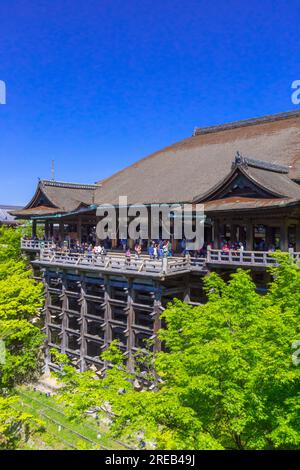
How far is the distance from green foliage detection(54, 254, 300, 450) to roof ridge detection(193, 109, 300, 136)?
2211 cm

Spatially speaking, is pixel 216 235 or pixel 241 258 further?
pixel 216 235

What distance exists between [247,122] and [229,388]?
29.3 metres

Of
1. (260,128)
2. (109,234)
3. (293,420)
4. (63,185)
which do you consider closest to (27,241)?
(63,185)

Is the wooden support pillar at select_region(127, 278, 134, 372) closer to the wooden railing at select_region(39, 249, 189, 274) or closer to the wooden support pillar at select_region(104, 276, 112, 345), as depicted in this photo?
the wooden railing at select_region(39, 249, 189, 274)

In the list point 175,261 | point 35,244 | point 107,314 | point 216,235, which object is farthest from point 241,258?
point 35,244

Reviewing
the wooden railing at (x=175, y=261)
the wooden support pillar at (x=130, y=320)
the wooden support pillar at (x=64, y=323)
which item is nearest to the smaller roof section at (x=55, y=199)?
the wooden railing at (x=175, y=261)

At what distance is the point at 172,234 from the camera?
87.6ft

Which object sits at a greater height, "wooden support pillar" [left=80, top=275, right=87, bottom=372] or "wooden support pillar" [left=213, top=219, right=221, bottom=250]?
"wooden support pillar" [left=213, top=219, right=221, bottom=250]

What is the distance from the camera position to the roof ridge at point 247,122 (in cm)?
3247

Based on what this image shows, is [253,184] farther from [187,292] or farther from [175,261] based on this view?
[187,292]

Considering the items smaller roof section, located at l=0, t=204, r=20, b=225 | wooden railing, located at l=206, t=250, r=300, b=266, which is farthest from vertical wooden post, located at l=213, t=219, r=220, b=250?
smaller roof section, located at l=0, t=204, r=20, b=225

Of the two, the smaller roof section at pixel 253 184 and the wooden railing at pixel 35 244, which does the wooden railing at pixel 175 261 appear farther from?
the wooden railing at pixel 35 244

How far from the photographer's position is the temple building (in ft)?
67.7

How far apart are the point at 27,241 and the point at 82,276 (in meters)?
9.46
